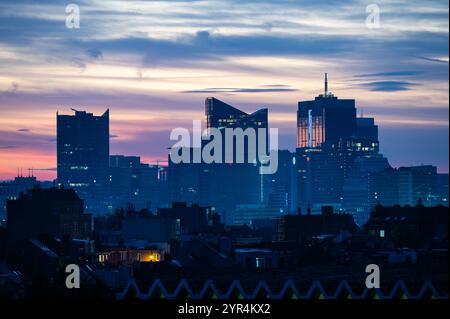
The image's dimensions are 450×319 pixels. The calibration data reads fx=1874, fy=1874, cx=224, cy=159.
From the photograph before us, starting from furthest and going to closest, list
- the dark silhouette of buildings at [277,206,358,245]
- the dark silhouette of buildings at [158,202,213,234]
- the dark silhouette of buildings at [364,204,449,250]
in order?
the dark silhouette of buildings at [158,202,213,234], the dark silhouette of buildings at [277,206,358,245], the dark silhouette of buildings at [364,204,449,250]

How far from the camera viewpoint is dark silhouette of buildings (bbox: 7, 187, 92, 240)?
467 ft

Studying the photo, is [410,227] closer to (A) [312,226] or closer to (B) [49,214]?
(A) [312,226]

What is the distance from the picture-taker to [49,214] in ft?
484

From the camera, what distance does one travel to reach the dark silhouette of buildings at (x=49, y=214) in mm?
142250

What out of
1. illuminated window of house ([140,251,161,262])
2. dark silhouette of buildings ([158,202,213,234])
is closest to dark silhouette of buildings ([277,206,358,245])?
dark silhouette of buildings ([158,202,213,234])

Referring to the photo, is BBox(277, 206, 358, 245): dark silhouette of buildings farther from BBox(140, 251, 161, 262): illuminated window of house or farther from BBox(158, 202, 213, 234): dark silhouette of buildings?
BBox(140, 251, 161, 262): illuminated window of house

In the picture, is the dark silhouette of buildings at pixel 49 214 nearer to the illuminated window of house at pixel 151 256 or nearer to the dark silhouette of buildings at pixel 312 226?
the dark silhouette of buildings at pixel 312 226

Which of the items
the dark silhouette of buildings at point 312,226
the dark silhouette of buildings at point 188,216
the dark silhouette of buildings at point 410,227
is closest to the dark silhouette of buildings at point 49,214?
the dark silhouette of buildings at point 188,216

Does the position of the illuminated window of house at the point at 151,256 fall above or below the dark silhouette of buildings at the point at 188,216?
below

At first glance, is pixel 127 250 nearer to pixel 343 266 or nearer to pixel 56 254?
pixel 56 254

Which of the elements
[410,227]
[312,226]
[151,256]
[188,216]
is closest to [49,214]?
[312,226]

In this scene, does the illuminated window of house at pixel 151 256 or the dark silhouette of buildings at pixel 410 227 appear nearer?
the illuminated window of house at pixel 151 256
